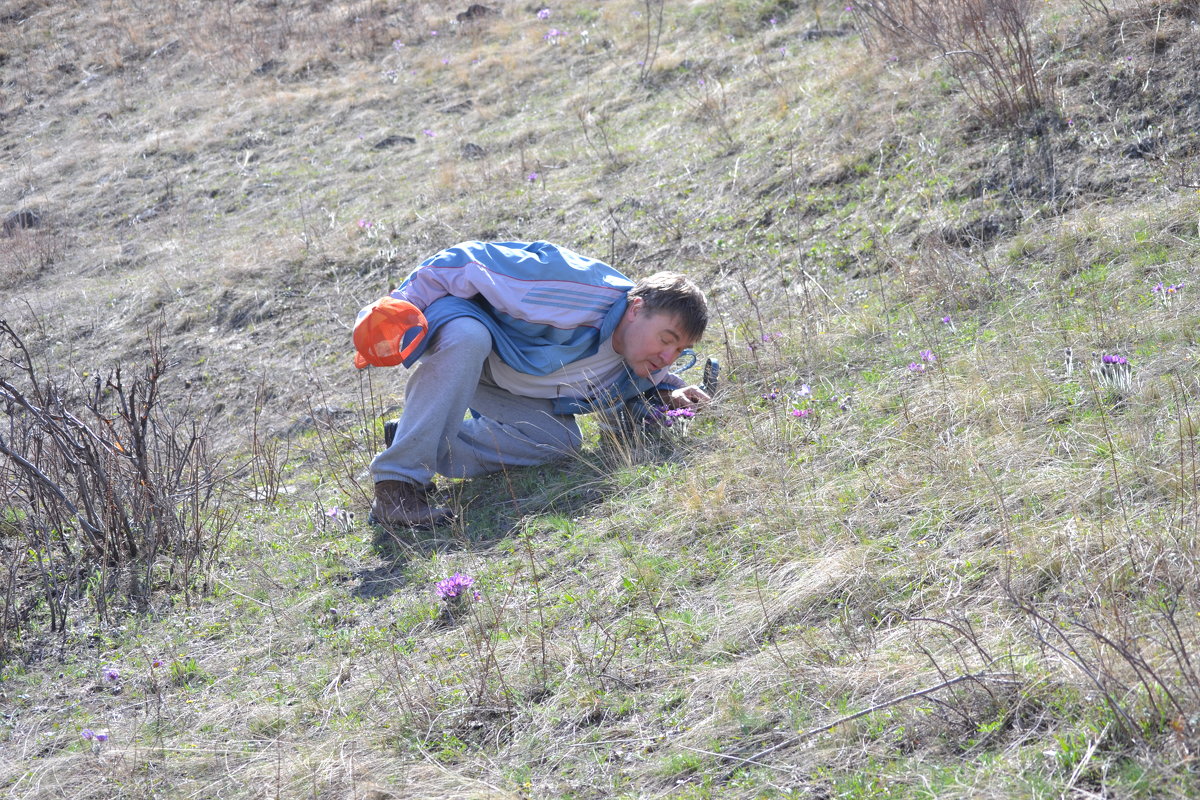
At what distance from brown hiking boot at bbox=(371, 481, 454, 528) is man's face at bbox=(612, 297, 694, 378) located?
0.99m

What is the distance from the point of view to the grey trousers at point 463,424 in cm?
404

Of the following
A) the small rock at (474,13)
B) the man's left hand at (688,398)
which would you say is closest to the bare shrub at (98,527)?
the man's left hand at (688,398)

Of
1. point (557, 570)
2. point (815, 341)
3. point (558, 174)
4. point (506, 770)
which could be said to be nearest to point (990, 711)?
point (506, 770)

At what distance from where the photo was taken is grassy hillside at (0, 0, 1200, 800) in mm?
2443

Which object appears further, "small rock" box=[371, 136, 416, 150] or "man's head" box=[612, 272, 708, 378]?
"small rock" box=[371, 136, 416, 150]

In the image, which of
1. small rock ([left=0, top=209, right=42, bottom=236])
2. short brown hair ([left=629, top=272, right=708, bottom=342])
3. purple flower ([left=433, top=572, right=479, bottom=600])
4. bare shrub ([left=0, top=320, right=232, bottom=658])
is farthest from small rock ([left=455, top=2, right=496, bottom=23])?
purple flower ([left=433, top=572, right=479, bottom=600])

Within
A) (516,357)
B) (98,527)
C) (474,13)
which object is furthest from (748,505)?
(474,13)

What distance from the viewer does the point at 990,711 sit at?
226 centimetres

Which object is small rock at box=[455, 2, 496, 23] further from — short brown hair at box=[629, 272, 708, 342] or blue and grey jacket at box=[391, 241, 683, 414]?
short brown hair at box=[629, 272, 708, 342]

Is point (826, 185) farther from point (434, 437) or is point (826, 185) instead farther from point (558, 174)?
point (434, 437)

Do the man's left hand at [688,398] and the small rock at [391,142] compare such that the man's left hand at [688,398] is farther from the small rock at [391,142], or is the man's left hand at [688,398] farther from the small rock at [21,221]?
the small rock at [21,221]

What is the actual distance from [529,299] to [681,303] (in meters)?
0.60

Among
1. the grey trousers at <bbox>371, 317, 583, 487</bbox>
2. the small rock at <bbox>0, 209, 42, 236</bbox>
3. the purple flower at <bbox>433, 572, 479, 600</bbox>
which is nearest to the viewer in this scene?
the purple flower at <bbox>433, 572, 479, 600</bbox>

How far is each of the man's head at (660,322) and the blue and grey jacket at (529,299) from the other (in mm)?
67
